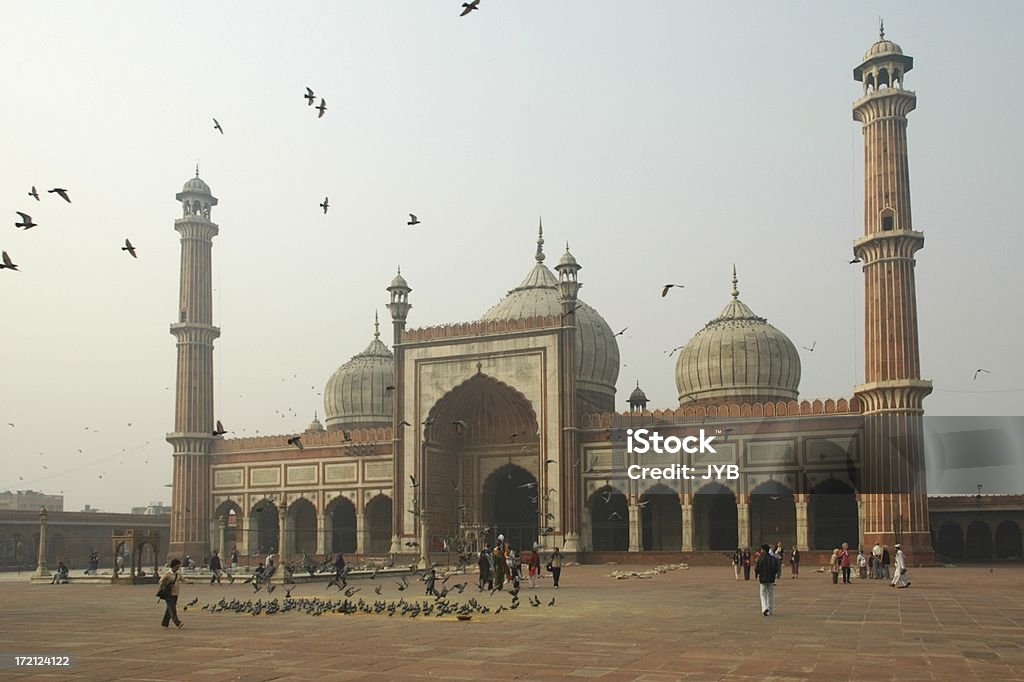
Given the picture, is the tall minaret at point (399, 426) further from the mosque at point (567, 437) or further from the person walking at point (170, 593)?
the person walking at point (170, 593)

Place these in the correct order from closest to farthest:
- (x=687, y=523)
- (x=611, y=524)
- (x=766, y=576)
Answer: (x=766, y=576)
(x=687, y=523)
(x=611, y=524)

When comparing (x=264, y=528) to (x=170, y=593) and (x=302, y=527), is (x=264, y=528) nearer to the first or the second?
(x=302, y=527)

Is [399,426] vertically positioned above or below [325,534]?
above

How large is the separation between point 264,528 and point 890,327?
27424mm

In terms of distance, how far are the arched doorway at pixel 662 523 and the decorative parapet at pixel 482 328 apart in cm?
706

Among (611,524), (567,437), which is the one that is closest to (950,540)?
(611,524)

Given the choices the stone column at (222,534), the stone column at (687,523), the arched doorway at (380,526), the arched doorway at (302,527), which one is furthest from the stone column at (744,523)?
the stone column at (222,534)

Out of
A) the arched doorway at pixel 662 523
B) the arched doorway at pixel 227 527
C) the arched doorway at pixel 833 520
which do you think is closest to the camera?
the arched doorway at pixel 833 520

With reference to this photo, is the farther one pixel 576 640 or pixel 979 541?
pixel 979 541

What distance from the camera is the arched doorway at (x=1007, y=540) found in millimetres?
39375

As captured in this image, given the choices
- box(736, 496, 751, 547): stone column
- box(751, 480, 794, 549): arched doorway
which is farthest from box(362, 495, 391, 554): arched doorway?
box(736, 496, 751, 547): stone column

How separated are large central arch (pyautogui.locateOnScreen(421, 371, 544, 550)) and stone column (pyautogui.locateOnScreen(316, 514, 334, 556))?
488cm

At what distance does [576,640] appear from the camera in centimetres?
1165

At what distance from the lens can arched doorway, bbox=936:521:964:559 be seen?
39.6 m
